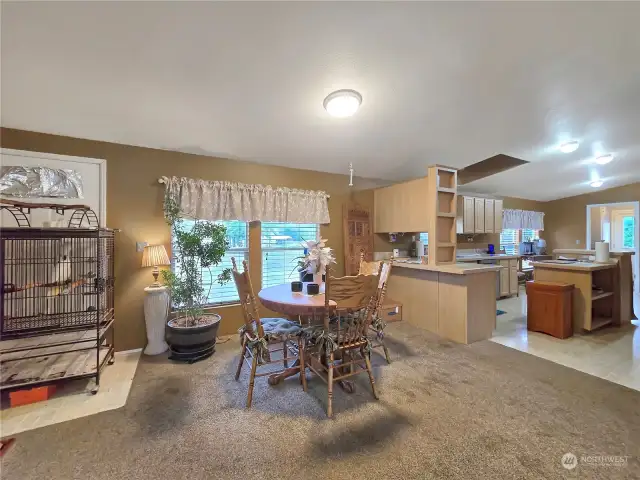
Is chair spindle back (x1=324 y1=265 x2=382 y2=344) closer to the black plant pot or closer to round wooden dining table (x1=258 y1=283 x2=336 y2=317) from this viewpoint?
round wooden dining table (x1=258 y1=283 x2=336 y2=317)

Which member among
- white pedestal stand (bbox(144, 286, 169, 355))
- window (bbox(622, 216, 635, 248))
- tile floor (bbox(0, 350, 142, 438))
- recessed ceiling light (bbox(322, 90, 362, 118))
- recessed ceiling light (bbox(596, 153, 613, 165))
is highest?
recessed ceiling light (bbox(596, 153, 613, 165))

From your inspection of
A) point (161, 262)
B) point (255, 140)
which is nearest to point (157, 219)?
point (161, 262)

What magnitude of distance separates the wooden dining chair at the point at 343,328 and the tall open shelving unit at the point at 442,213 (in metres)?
1.77

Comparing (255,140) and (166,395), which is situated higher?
(255,140)

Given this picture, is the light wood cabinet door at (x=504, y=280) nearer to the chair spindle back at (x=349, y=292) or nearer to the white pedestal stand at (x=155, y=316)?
the chair spindle back at (x=349, y=292)

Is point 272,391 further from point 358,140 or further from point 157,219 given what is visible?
point 358,140

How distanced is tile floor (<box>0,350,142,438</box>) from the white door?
1494 mm

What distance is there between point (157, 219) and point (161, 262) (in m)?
0.57

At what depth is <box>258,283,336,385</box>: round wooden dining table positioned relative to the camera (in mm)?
1999

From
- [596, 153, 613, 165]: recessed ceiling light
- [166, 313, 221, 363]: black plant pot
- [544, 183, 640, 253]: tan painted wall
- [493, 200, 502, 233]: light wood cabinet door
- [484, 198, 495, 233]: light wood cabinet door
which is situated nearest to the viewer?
[166, 313, 221, 363]: black plant pot

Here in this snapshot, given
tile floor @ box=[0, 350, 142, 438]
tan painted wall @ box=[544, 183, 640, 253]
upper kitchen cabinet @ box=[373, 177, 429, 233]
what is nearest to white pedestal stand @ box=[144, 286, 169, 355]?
tile floor @ box=[0, 350, 142, 438]

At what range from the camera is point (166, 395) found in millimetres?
2166

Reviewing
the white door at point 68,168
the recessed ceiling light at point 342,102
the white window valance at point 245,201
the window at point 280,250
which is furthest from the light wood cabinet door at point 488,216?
the white door at point 68,168

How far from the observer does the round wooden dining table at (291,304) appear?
Result: 1999 mm
